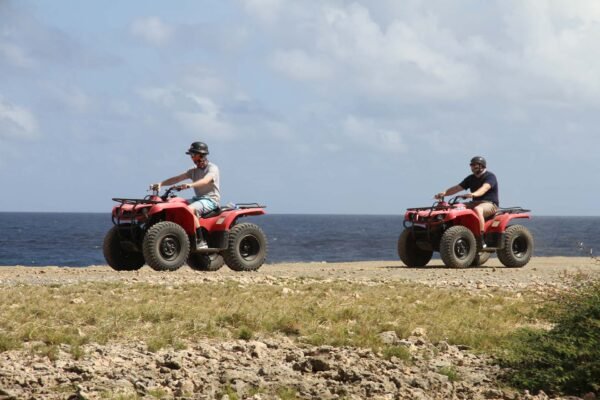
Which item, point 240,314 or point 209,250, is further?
point 209,250

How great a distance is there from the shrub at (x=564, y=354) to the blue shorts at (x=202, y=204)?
7.41m

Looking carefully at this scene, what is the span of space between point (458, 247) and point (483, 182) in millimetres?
1375

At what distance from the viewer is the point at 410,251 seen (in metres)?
17.2

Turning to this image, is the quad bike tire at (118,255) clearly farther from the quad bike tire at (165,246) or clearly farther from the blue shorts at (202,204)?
the blue shorts at (202,204)

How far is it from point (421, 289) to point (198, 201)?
454cm

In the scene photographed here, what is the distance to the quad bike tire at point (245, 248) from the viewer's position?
569 inches

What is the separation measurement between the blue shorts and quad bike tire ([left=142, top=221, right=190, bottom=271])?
22.6 inches

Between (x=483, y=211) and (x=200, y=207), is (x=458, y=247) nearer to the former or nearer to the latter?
(x=483, y=211)

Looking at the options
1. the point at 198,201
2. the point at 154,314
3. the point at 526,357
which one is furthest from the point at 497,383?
the point at 198,201

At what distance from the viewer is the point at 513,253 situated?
17.2 m

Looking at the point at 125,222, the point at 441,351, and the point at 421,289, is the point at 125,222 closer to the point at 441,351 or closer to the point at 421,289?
the point at 421,289

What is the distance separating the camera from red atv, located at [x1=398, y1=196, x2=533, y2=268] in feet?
52.6

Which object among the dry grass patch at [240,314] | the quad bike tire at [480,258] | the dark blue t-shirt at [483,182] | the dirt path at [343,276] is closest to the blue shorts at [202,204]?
the dirt path at [343,276]

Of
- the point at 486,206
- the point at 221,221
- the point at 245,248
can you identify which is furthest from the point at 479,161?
the point at 221,221
